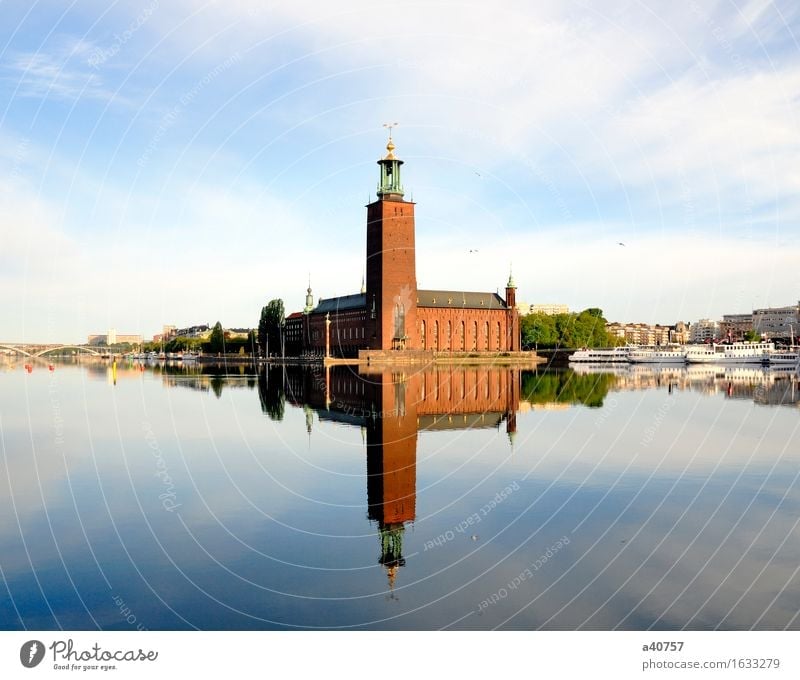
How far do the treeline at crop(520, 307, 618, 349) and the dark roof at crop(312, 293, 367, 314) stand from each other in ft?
129

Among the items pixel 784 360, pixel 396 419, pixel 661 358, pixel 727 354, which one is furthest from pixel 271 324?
pixel 396 419

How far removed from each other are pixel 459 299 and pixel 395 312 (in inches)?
1121

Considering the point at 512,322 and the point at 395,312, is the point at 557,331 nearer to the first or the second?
the point at 512,322

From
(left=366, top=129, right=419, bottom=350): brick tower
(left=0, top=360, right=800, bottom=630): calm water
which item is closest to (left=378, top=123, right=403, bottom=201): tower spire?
(left=366, top=129, right=419, bottom=350): brick tower

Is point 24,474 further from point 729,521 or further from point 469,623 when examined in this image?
point 729,521

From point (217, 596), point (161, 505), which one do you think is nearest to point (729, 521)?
point (217, 596)

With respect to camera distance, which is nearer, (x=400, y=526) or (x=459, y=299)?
(x=400, y=526)

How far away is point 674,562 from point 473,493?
19.3ft

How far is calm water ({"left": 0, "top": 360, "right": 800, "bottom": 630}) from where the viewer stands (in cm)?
1019

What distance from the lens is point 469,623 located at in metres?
9.74

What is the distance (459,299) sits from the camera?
146500mm
